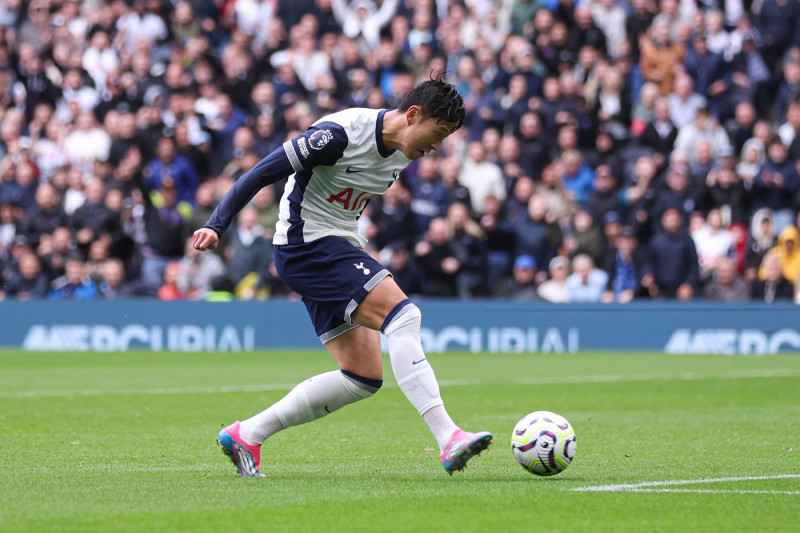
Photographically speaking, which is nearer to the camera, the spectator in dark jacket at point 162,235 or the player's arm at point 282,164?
the player's arm at point 282,164

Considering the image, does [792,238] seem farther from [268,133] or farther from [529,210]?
[268,133]

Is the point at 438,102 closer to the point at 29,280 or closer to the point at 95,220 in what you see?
the point at 95,220

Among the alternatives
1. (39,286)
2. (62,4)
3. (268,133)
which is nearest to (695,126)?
(268,133)

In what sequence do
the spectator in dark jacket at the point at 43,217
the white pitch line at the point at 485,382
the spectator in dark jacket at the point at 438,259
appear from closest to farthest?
the white pitch line at the point at 485,382 < the spectator in dark jacket at the point at 438,259 < the spectator in dark jacket at the point at 43,217

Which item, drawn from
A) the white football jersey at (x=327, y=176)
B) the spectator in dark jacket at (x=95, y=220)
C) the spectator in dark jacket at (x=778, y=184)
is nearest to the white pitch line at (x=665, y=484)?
the white football jersey at (x=327, y=176)

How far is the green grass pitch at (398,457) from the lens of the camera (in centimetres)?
571

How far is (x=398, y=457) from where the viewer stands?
27.2 ft

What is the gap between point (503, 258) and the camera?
2014cm

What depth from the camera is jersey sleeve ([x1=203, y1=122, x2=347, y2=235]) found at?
695cm

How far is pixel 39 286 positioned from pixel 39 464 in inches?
555

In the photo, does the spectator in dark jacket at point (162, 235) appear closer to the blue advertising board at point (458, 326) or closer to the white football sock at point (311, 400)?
the blue advertising board at point (458, 326)

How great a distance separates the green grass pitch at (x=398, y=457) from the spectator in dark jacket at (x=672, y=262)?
2714mm

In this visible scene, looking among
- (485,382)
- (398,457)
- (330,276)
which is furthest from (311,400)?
(485,382)

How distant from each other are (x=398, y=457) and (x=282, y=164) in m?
2.22
